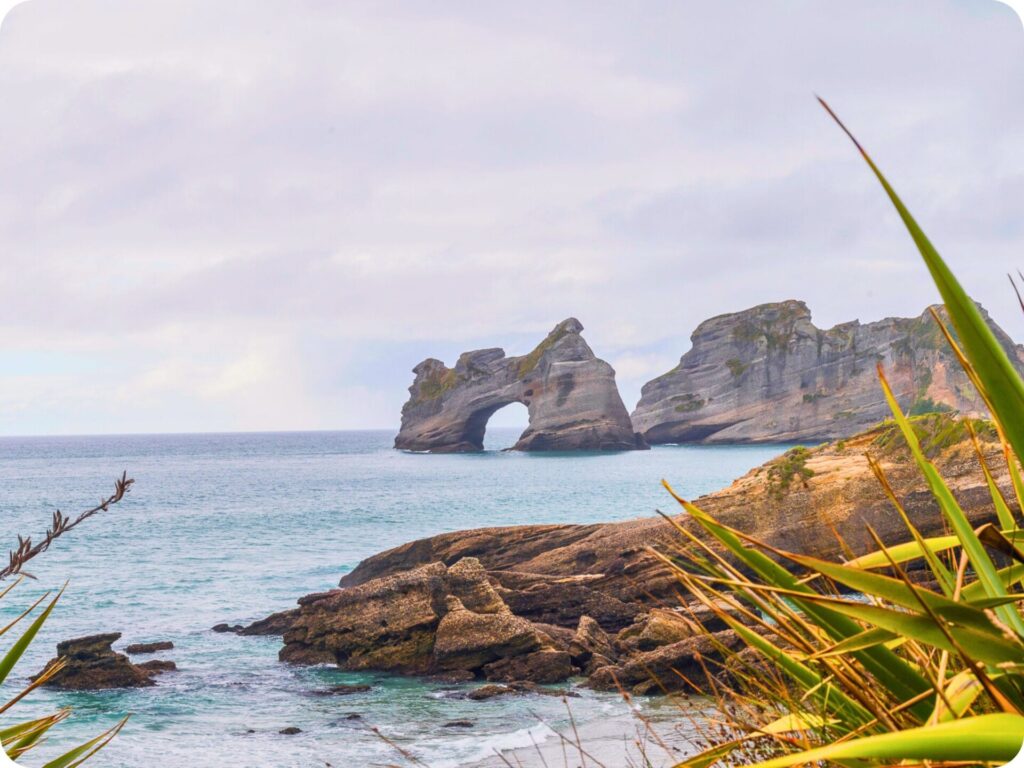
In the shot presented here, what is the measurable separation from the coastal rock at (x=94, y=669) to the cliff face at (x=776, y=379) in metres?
59.0

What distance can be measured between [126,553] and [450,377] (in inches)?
1662

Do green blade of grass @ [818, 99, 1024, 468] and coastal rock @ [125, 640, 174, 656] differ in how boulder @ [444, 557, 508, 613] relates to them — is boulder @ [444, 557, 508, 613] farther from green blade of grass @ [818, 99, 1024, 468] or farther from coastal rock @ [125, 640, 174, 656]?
green blade of grass @ [818, 99, 1024, 468]

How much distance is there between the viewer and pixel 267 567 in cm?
2970

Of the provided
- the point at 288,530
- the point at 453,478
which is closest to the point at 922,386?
the point at 453,478

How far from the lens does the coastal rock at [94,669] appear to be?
15.1m

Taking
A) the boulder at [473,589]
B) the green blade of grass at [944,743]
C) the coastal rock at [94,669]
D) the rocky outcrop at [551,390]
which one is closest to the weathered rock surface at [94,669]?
the coastal rock at [94,669]

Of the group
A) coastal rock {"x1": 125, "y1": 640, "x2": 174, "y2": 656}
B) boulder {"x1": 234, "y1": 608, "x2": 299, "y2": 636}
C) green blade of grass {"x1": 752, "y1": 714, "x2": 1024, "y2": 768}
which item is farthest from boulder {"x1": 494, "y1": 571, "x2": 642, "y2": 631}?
green blade of grass {"x1": 752, "y1": 714, "x2": 1024, "y2": 768}

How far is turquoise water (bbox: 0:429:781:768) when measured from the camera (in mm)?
12180

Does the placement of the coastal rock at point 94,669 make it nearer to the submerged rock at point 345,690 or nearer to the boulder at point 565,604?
the submerged rock at point 345,690

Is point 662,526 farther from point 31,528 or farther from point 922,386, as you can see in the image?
point 922,386

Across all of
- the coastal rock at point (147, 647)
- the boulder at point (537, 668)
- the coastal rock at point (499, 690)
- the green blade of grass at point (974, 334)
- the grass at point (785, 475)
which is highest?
the green blade of grass at point (974, 334)

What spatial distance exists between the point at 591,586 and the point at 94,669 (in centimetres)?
826

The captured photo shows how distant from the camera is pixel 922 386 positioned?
53094mm

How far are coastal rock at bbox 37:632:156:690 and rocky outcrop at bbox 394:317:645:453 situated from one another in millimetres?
57421
